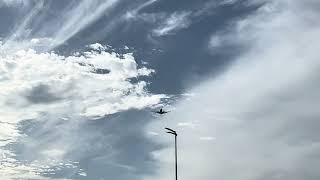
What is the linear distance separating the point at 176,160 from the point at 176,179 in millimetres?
4297

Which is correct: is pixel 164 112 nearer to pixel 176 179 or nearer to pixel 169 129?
pixel 169 129

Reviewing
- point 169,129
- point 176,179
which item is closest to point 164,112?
point 169,129

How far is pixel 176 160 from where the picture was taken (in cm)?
15800

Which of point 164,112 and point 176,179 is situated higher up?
point 164,112

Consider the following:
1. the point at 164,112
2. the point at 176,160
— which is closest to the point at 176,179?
the point at 176,160

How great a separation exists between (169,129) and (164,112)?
4.50 meters

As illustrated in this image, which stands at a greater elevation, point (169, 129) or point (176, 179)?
point (169, 129)

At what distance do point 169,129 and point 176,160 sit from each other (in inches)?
260

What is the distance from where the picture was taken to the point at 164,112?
16450 cm

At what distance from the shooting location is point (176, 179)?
6107 inches

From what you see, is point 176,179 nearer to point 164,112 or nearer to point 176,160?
point 176,160

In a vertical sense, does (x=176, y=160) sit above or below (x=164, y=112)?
below

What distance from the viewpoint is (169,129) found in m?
161
